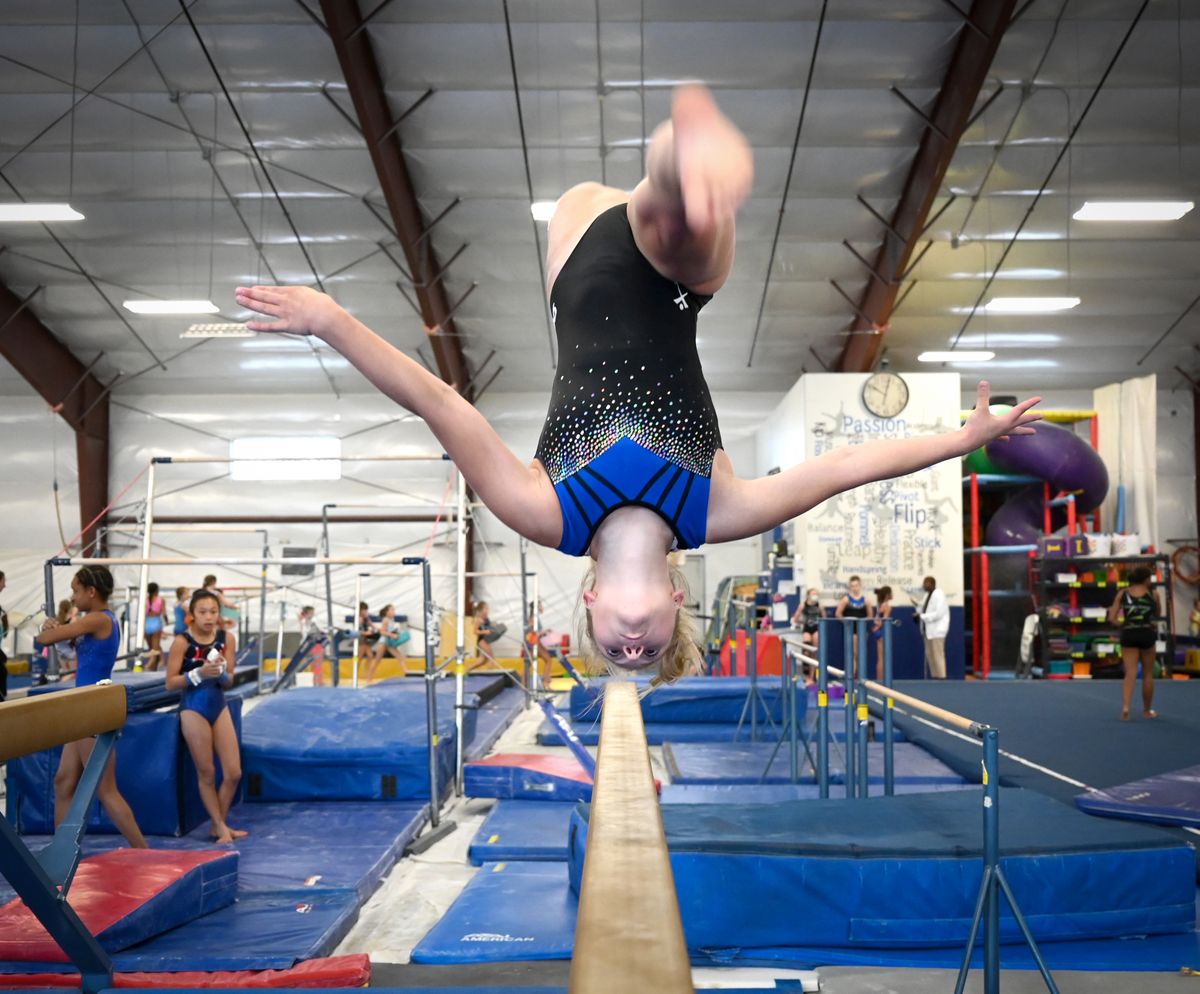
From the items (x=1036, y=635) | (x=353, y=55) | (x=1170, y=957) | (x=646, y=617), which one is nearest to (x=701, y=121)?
(x=646, y=617)

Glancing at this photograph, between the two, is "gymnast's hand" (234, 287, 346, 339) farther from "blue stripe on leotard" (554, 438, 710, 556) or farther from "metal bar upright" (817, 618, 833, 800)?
"metal bar upright" (817, 618, 833, 800)

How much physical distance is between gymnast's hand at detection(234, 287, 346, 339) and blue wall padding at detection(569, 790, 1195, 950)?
2.70 metres

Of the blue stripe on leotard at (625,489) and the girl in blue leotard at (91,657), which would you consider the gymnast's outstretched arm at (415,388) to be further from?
the girl in blue leotard at (91,657)

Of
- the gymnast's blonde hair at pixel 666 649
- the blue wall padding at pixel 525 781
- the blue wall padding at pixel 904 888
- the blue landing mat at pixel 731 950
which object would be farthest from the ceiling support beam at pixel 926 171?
the gymnast's blonde hair at pixel 666 649

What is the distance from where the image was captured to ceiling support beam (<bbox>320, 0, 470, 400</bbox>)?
10023mm

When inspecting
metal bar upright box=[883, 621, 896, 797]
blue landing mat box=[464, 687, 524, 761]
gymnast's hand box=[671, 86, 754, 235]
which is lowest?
blue landing mat box=[464, 687, 524, 761]

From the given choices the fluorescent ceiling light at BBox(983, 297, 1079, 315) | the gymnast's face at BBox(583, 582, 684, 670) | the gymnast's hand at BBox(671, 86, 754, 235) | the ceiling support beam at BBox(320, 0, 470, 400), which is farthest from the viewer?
the fluorescent ceiling light at BBox(983, 297, 1079, 315)

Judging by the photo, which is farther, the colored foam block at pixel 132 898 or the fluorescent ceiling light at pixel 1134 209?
the fluorescent ceiling light at pixel 1134 209

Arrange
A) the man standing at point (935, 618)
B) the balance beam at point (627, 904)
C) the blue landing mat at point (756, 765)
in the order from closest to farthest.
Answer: the balance beam at point (627, 904) → the blue landing mat at point (756, 765) → the man standing at point (935, 618)

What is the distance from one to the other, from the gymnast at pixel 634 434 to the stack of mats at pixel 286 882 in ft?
8.04

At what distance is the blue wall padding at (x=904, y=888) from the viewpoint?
12.9 feet

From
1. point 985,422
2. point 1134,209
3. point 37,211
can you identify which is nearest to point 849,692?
point 985,422

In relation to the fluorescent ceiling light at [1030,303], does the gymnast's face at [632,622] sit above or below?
below

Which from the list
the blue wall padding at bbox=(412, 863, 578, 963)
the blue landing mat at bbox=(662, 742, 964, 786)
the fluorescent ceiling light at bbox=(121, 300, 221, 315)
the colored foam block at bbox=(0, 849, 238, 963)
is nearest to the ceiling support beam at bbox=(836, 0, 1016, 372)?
the blue landing mat at bbox=(662, 742, 964, 786)
